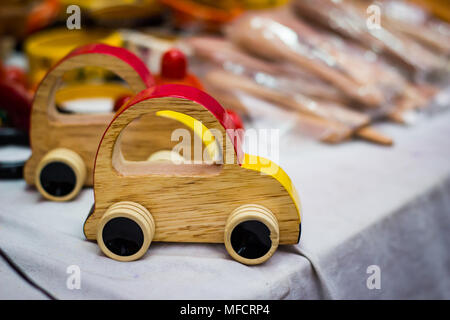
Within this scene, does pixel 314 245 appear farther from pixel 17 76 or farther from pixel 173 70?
pixel 17 76

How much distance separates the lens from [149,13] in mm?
1280

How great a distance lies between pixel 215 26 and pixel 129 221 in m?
0.78

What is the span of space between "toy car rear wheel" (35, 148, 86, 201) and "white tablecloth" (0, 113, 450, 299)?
0.02 metres

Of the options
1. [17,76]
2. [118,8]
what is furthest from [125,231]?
[118,8]

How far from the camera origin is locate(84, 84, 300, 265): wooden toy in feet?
1.58

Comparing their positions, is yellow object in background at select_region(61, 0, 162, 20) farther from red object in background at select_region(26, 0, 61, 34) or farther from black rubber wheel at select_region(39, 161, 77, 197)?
black rubber wheel at select_region(39, 161, 77, 197)

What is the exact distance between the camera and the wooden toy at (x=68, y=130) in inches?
23.0

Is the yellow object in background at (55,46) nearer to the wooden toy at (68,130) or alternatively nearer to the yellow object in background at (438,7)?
the wooden toy at (68,130)

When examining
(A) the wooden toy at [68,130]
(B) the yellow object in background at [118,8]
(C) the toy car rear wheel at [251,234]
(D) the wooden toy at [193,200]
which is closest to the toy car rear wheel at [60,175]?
(A) the wooden toy at [68,130]

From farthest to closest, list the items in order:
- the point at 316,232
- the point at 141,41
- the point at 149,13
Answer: the point at 149,13 → the point at 141,41 → the point at 316,232

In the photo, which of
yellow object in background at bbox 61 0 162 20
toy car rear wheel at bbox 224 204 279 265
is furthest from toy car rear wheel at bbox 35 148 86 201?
yellow object in background at bbox 61 0 162 20
